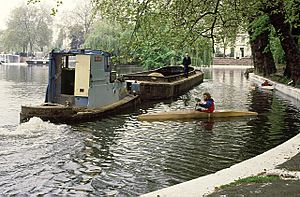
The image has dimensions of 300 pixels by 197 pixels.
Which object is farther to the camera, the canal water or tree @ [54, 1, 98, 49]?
tree @ [54, 1, 98, 49]

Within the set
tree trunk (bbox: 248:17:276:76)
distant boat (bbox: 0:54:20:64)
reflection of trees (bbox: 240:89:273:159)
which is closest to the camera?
reflection of trees (bbox: 240:89:273:159)

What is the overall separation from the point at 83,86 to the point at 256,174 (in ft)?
36.8

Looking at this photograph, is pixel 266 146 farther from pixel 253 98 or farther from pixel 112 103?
pixel 253 98

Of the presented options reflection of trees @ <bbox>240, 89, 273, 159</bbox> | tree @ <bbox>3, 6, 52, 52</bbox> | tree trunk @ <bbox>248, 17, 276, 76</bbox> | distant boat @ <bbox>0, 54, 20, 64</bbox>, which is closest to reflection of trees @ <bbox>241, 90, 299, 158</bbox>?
reflection of trees @ <bbox>240, 89, 273, 159</bbox>

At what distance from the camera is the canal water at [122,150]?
376 inches

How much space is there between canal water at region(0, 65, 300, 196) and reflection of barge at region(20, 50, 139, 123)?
2.09ft

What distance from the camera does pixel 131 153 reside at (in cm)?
1246

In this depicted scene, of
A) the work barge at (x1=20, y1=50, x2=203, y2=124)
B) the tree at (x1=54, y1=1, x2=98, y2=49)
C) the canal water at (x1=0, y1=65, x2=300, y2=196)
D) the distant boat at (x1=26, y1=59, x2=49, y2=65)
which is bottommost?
the canal water at (x1=0, y1=65, x2=300, y2=196)

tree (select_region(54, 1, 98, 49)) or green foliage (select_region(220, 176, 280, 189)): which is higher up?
tree (select_region(54, 1, 98, 49))

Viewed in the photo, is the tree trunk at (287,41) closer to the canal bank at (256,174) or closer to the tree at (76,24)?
the canal bank at (256,174)

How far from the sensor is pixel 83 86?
18453 millimetres

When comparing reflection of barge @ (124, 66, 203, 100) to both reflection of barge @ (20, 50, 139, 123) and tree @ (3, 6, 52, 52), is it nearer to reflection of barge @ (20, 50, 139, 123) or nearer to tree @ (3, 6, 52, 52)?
reflection of barge @ (20, 50, 139, 123)

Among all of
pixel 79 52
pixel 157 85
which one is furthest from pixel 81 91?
pixel 157 85

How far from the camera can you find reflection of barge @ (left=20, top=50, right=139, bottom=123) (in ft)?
59.1
